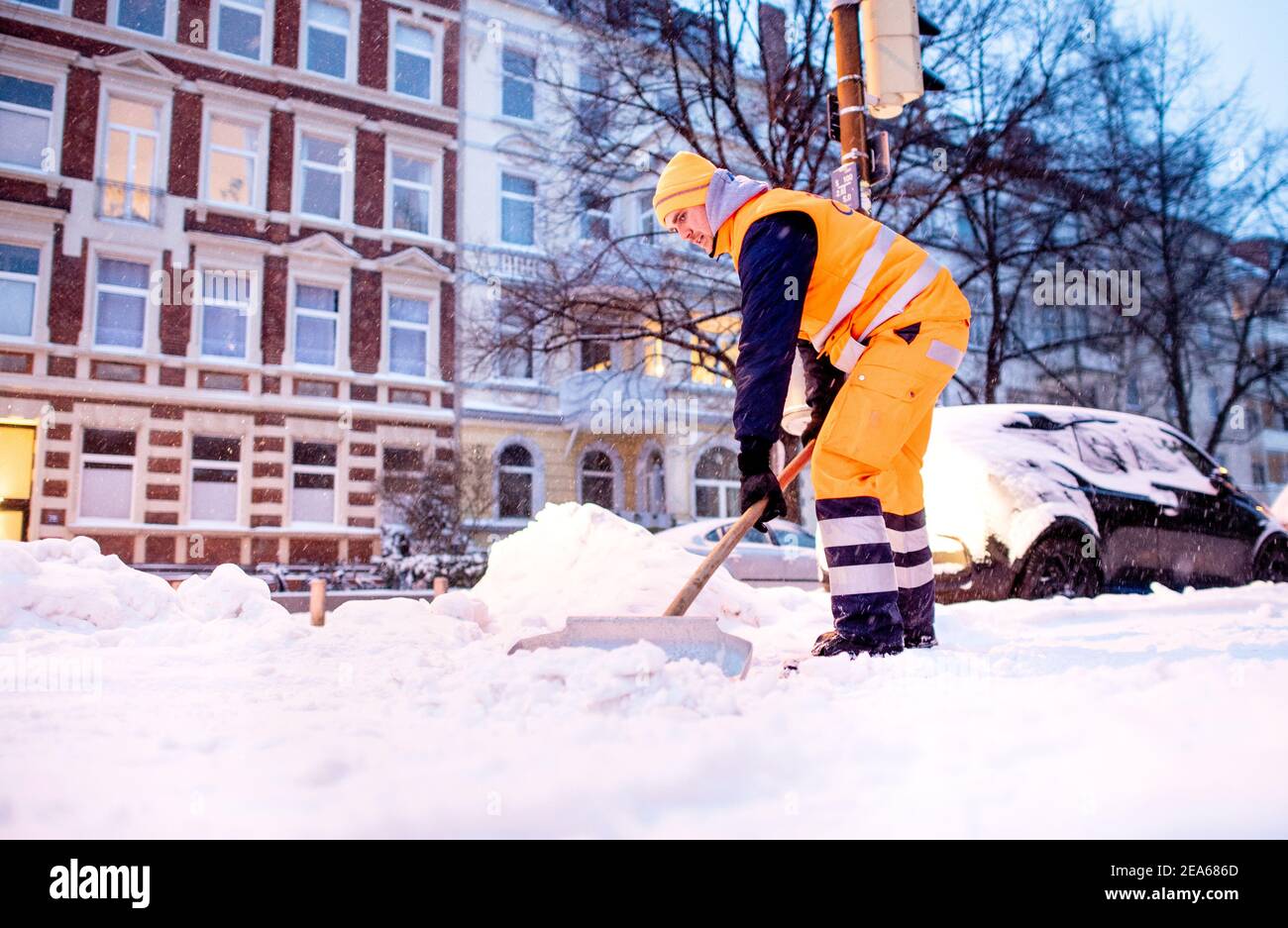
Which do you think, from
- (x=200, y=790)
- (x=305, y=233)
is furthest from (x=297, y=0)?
(x=200, y=790)

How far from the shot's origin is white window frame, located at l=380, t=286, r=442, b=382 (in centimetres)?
1933

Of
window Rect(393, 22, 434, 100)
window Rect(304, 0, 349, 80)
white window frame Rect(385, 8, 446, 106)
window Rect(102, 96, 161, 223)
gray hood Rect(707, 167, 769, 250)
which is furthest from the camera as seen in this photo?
window Rect(393, 22, 434, 100)

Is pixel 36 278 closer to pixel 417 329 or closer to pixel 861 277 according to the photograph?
pixel 417 329

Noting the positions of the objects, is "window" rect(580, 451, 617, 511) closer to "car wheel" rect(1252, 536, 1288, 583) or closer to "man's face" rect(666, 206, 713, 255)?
"car wheel" rect(1252, 536, 1288, 583)

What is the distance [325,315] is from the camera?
19.1 metres

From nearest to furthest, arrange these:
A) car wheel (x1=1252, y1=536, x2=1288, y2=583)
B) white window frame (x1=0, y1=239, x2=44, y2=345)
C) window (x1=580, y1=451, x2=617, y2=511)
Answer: car wheel (x1=1252, y1=536, x2=1288, y2=583)
white window frame (x1=0, y1=239, x2=44, y2=345)
window (x1=580, y1=451, x2=617, y2=511)

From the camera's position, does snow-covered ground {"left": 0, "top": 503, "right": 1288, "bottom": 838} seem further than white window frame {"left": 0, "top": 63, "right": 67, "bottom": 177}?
No

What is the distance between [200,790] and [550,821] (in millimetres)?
566

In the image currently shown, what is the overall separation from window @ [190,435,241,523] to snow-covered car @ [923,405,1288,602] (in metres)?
15.6

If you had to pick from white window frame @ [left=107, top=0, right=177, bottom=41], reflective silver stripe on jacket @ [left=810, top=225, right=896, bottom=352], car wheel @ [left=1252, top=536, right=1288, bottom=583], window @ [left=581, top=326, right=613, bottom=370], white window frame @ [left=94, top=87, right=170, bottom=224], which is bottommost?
car wheel @ [left=1252, top=536, right=1288, bottom=583]

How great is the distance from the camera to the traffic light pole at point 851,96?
5.43 meters

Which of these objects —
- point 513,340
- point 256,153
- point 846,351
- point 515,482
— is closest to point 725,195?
point 846,351

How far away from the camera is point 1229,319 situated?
16266mm

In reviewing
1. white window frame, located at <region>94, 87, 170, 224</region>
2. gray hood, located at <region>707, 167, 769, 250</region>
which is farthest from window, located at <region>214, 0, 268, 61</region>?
gray hood, located at <region>707, 167, 769, 250</region>
